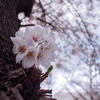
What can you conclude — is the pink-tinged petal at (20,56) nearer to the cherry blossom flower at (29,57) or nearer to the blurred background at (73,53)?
the cherry blossom flower at (29,57)

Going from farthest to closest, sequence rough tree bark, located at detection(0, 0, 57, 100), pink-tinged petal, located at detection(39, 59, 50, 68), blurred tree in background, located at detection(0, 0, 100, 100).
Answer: blurred tree in background, located at detection(0, 0, 100, 100)
pink-tinged petal, located at detection(39, 59, 50, 68)
rough tree bark, located at detection(0, 0, 57, 100)

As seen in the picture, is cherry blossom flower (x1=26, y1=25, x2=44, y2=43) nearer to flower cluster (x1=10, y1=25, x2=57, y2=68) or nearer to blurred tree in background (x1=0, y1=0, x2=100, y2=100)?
flower cluster (x1=10, y1=25, x2=57, y2=68)

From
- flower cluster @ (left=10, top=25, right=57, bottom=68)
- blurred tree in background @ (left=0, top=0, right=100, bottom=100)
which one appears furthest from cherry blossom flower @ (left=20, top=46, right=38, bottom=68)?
blurred tree in background @ (left=0, top=0, right=100, bottom=100)

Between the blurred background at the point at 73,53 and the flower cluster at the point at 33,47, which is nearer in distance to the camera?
the flower cluster at the point at 33,47

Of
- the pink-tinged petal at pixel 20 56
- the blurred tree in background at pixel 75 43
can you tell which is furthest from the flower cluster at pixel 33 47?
the blurred tree in background at pixel 75 43

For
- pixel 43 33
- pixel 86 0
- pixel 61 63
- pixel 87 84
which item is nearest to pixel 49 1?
pixel 86 0

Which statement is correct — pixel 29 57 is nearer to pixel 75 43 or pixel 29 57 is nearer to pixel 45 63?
pixel 45 63

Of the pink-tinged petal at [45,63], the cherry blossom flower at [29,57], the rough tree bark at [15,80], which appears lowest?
the rough tree bark at [15,80]

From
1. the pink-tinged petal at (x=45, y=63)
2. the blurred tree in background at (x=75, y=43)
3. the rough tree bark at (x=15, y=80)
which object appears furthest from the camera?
the blurred tree in background at (x=75, y=43)

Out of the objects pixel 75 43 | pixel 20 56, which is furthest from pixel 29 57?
pixel 75 43
